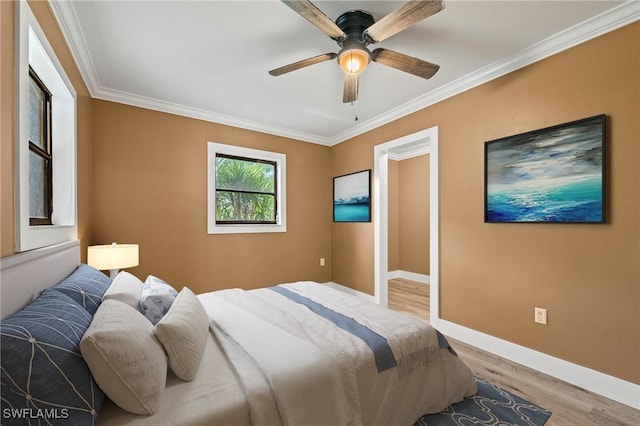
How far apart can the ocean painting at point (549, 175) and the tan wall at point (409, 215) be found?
2.97 m

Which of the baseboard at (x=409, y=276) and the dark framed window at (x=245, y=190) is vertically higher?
the dark framed window at (x=245, y=190)

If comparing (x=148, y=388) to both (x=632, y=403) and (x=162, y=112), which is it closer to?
(x=632, y=403)

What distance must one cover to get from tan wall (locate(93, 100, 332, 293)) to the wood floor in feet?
8.67

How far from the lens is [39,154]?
1805 mm

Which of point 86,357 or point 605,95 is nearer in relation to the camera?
point 86,357

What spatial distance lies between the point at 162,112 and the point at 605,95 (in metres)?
4.17

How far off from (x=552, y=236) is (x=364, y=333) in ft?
5.90

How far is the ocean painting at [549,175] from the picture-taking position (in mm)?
1972

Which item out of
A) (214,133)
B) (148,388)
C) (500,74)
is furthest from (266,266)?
(500,74)

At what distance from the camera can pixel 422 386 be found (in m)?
1.60

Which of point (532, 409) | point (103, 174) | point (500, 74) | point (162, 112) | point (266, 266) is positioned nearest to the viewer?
point (532, 409)

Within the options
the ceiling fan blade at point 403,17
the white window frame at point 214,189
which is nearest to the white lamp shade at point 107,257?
the white window frame at point 214,189

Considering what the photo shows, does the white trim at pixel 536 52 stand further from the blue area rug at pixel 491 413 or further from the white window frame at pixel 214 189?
the blue area rug at pixel 491 413

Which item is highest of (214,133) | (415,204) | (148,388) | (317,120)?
(317,120)
